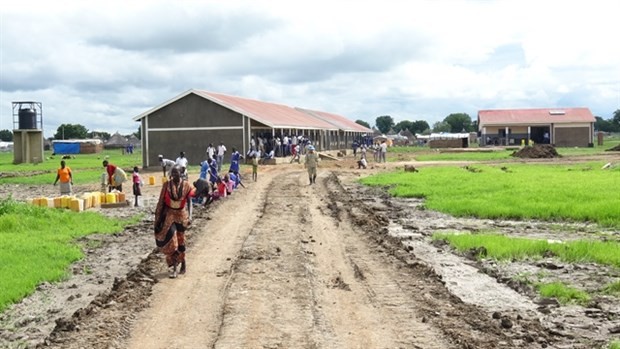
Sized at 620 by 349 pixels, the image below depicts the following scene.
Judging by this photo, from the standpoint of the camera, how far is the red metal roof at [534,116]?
247 ft

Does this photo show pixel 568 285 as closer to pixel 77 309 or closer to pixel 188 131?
pixel 77 309

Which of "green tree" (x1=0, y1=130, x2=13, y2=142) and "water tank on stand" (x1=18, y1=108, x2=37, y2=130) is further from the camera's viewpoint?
"green tree" (x1=0, y1=130, x2=13, y2=142)

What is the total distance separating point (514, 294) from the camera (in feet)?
32.8

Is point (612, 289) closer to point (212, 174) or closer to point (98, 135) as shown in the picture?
point (212, 174)

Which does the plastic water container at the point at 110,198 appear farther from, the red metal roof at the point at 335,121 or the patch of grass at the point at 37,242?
the red metal roof at the point at 335,121

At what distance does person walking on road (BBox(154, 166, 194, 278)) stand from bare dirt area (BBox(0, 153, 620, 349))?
14.5 inches

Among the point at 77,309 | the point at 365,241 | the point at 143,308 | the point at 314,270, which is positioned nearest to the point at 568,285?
the point at 314,270

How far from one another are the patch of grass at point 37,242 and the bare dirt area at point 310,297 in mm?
288

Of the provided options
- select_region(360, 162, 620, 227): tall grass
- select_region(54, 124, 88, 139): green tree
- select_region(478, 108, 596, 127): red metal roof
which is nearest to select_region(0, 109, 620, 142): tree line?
select_region(54, 124, 88, 139): green tree

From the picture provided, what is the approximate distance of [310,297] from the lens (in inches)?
368

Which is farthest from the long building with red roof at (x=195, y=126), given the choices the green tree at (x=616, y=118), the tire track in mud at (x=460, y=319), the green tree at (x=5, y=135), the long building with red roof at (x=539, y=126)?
the green tree at (x=5, y=135)

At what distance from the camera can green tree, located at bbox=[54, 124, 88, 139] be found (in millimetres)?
128125

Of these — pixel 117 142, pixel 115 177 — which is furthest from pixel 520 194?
pixel 117 142

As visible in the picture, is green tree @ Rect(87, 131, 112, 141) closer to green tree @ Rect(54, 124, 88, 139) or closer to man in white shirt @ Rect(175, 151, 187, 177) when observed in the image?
green tree @ Rect(54, 124, 88, 139)
